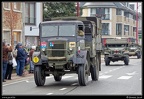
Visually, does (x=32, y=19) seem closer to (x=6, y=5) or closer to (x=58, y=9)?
(x=6, y=5)

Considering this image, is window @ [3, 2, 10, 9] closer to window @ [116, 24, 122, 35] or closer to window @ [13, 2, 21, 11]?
window @ [13, 2, 21, 11]

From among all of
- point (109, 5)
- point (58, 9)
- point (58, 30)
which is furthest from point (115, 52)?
point (109, 5)

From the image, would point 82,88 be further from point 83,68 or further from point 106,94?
point 106,94

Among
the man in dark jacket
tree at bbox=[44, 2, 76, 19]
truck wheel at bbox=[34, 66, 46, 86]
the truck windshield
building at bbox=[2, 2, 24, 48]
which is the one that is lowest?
truck wheel at bbox=[34, 66, 46, 86]

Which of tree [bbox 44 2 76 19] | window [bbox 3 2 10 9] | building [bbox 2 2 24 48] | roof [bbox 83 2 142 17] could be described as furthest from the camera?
roof [bbox 83 2 142 17]

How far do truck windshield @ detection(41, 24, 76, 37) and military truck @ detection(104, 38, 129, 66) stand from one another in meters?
19.6

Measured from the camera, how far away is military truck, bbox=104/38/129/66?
38.4 metres

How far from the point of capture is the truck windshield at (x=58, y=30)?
61.8 ft

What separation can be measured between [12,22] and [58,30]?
14215 mm

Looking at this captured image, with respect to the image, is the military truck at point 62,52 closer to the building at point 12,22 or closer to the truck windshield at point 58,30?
the truck windshield at point 58,30

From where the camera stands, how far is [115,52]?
38.6m

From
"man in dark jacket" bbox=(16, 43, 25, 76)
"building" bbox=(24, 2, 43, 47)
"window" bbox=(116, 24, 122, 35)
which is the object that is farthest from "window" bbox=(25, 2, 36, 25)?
"window" bbox=(116, 24, 122, 35)

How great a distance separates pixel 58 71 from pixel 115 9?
63.3 meters

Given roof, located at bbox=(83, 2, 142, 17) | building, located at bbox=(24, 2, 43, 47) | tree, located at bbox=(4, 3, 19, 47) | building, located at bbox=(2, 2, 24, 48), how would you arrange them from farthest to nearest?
roof, located at bbox=(83, 2, 142, 17) → building, located at bbox=(24, 2, 43, 47) → building, located at bbox=(2, 2, 24, 48) → tree, located at bbox=(4, 3, 19, 47)
